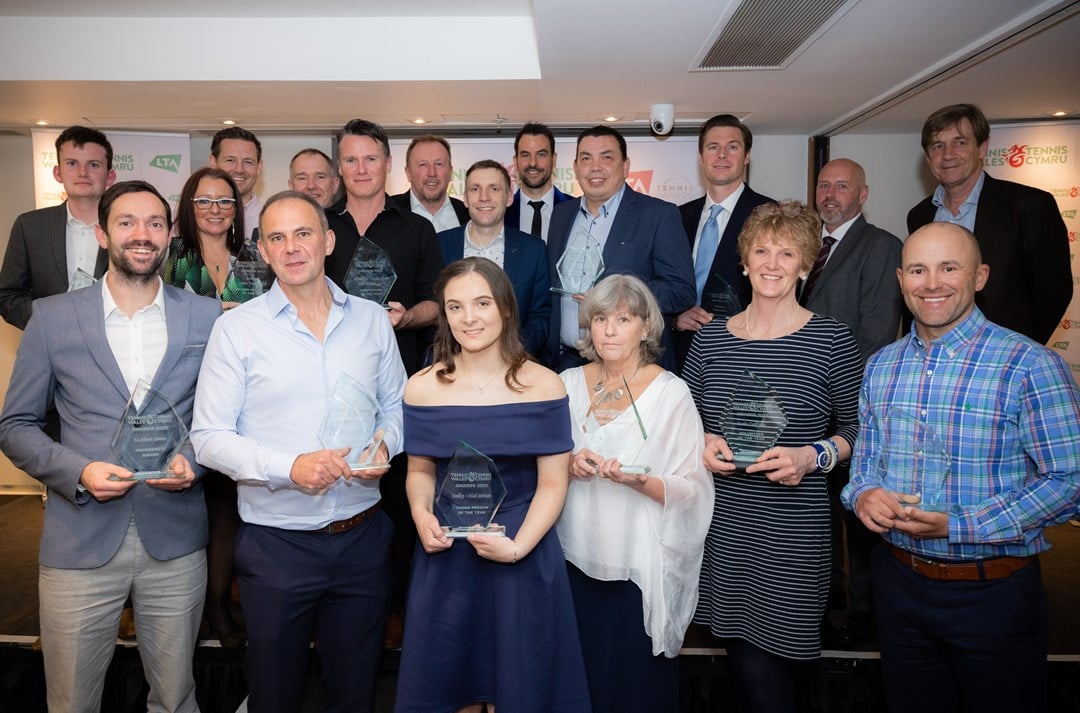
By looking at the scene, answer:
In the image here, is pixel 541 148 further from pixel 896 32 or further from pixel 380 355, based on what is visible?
pixel 380 355

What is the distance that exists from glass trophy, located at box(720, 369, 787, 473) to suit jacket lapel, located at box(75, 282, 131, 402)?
1947mm

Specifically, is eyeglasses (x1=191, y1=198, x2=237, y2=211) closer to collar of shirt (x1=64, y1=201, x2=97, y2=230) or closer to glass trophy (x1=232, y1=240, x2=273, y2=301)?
glass trophy (x1=232, y1=240, x2=273, y2=301)

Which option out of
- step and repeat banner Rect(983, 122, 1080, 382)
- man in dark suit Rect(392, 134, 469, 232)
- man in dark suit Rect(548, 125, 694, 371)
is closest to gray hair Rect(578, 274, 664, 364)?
man in dark suit Rect(548, 125, 694, 371)

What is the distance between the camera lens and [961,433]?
2.14m

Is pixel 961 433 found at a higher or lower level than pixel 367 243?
lower

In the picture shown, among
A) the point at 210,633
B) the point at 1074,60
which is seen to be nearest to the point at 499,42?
the point at 1074,60

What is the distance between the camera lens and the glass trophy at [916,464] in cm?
211

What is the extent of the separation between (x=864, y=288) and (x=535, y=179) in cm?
203

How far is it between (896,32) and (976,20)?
377 mm

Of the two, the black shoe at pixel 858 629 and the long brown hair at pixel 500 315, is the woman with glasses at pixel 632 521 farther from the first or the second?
the black shoe at pixel 858 629

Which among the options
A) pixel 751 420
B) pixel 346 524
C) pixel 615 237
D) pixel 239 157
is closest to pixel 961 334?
pixel 751 420

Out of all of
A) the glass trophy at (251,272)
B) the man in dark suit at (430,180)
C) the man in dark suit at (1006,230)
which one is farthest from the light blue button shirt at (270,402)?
the man in dark suit at (1006,230)

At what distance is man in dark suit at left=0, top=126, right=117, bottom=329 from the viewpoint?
143 inches

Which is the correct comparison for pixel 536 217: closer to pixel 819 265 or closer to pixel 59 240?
pixel 819 265
